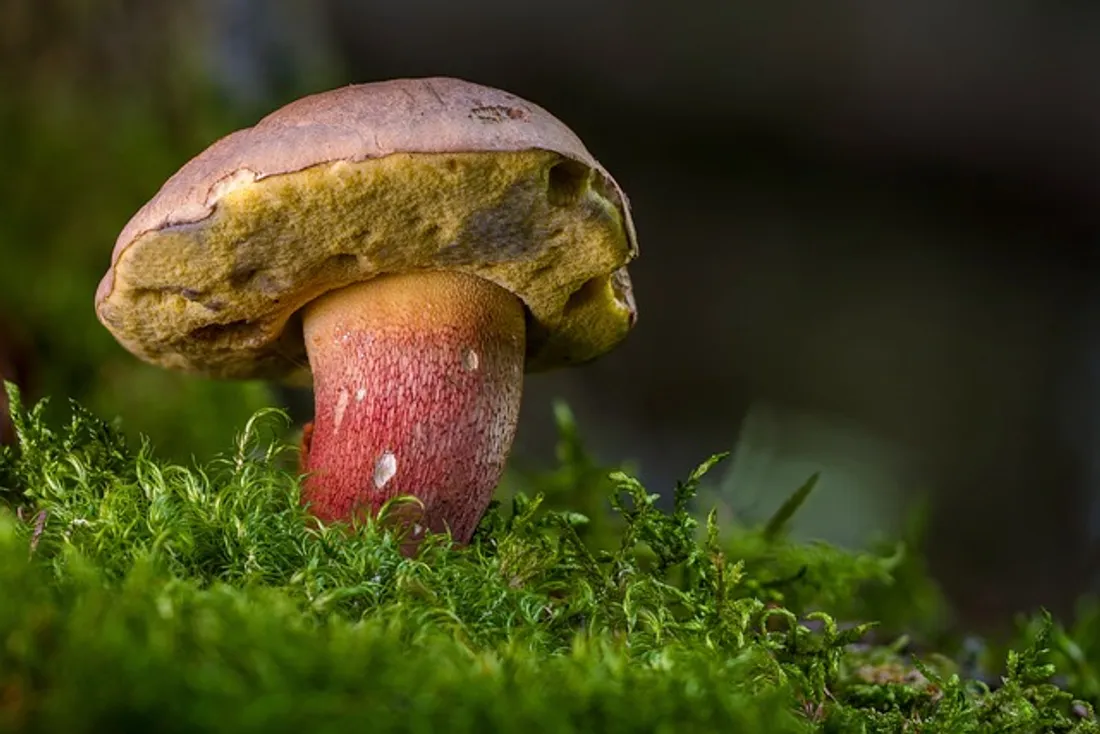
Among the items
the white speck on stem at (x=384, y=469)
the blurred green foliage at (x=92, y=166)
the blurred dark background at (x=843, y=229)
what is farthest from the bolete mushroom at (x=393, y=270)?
the blurred dark background at (x=843, y=229)

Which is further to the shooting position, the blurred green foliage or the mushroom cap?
the blurred green foliage

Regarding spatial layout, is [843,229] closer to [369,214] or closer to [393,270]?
[393,270]

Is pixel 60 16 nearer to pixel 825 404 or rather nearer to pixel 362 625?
pixel 362 625

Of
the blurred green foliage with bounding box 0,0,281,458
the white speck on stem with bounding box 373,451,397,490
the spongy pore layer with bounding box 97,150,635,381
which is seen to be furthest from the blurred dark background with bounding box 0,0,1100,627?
the white speck on stem with bounding box 373,451,397,490

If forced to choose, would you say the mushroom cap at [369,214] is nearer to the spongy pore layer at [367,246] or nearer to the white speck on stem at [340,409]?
the spongy pore layer at [367,246]

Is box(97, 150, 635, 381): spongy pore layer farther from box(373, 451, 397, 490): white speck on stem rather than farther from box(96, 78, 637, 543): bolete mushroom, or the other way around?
box(373, 451, 397, 490): white speck on stem

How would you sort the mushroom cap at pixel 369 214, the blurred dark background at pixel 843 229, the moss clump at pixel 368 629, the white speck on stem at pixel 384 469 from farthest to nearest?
1. the blurred dark background at pixel 843 229
2. the white speck on stem at pixel 384 469
3. the mushroom cap at pixel 369 214
4. the moss clump at pixel 368 629
